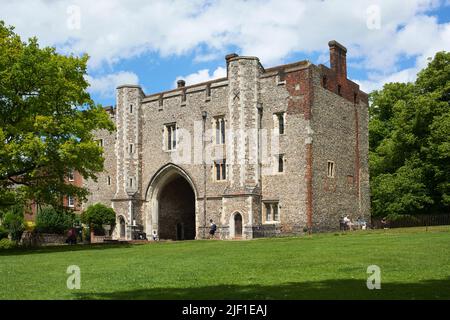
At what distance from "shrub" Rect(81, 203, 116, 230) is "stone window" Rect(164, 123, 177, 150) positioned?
20.9 ft

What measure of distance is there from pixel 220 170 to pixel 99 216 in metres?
10.2

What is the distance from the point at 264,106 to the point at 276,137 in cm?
207

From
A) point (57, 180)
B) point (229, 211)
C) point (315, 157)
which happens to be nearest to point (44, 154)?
point (57, 180)

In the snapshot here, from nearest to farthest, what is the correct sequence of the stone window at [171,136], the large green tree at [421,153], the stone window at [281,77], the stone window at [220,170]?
the stone window at [281,77] < the stone window at [220,170] < the large green tree at [421,153] < the stone window at [171,136]

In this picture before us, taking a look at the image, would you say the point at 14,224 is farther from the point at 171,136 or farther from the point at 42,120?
the point at 42,120

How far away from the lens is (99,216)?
40.6 metres

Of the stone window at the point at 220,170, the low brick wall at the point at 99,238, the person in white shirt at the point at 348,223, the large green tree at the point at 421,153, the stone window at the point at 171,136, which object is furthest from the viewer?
the low brick wall at the point at 99,238

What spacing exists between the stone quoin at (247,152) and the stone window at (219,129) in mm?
67

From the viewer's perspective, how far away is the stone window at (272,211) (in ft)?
111

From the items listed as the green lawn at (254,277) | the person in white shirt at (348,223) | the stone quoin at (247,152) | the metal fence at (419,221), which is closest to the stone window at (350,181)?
the stone quoin at (247,152)

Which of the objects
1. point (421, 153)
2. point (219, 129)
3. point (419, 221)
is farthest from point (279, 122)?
point (419, 221)

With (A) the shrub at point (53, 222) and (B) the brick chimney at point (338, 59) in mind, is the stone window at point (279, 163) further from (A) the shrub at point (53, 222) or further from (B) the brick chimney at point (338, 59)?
(A) the shrub at point (53, 222)

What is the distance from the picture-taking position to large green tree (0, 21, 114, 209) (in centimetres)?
2353

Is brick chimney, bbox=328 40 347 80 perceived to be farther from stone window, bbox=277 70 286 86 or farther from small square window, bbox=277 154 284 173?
small square window, bbox=277 154 284 173
